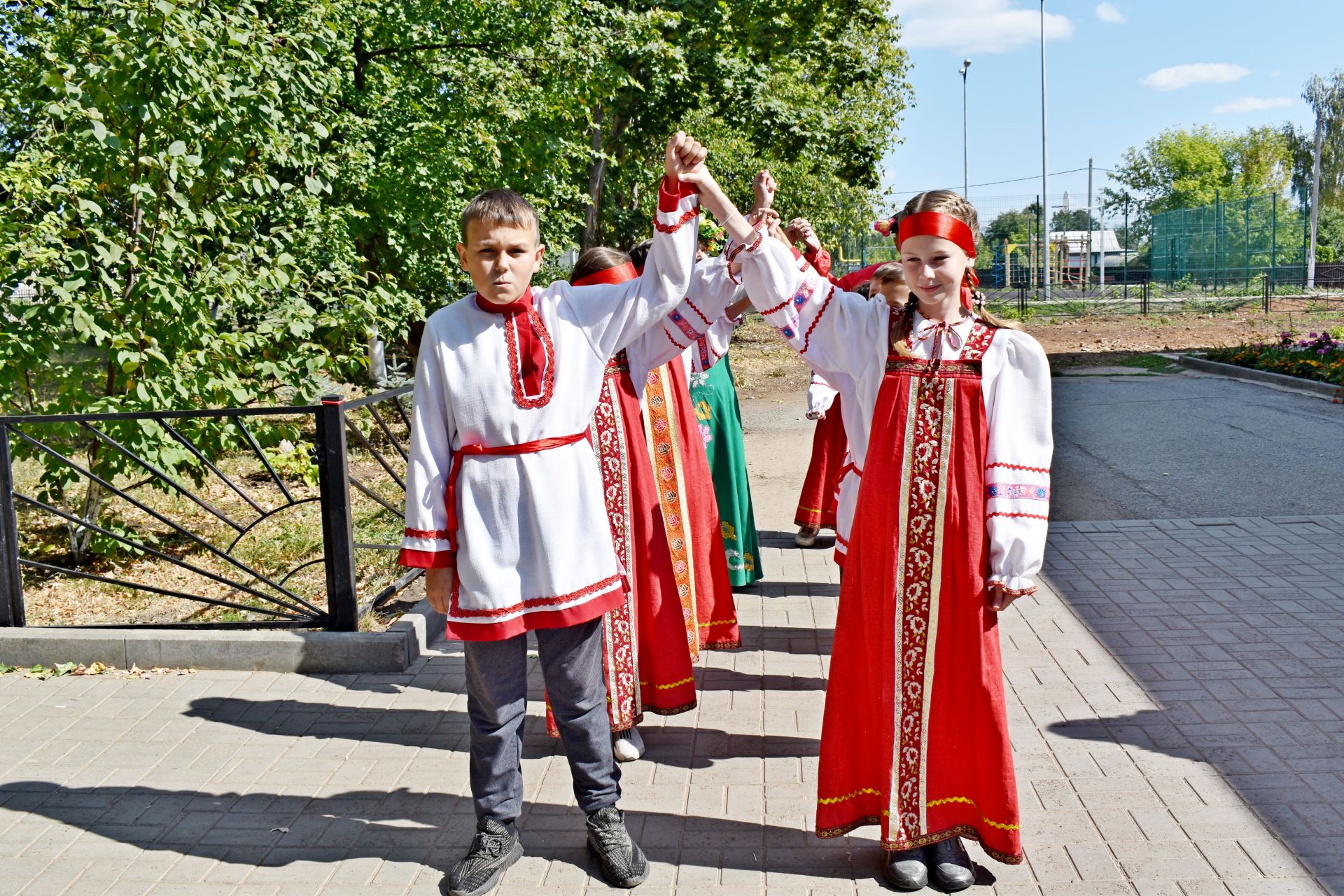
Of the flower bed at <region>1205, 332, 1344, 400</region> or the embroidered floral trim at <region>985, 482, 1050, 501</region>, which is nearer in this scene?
the embroidered floral trim at <region>985, 482, 1050, 501</region>

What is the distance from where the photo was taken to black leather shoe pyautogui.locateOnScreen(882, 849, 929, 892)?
3.38 meters

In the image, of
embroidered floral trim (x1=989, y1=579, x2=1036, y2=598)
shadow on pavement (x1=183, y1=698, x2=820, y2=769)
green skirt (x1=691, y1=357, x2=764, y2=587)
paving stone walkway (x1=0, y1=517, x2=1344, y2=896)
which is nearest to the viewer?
embroidered floral trim (x1=989, y1=579, x2=1036, y2=598)

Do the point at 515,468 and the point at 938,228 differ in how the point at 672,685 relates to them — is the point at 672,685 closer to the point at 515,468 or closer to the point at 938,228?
the point at 515,468

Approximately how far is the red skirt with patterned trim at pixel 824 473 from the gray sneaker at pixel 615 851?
3637mm

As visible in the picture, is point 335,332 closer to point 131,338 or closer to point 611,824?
point 131,338

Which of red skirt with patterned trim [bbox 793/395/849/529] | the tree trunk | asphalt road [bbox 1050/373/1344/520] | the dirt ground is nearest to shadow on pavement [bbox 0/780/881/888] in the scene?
red skirt with patterned trim [bbox 793/395/849/529]

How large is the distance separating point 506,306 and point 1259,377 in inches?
589

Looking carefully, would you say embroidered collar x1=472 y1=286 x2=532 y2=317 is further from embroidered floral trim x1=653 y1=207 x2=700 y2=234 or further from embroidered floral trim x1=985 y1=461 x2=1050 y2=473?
embroidered floral trim x1=985 y1=461 x2=1050 y2=473

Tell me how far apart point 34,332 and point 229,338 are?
100 centimetres

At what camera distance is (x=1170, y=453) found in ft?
35.2

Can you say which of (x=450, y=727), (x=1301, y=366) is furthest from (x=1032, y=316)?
(x=450, y=727)

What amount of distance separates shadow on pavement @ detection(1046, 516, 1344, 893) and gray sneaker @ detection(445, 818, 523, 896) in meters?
2.17

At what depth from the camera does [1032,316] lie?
3131cm

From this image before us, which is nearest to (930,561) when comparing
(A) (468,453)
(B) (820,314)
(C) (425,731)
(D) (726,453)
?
(B) (820,314)
